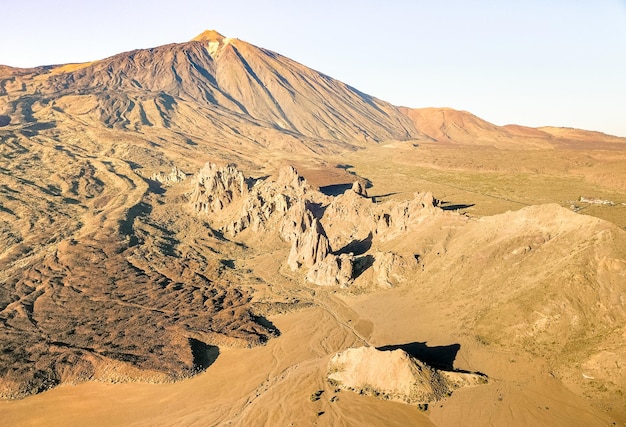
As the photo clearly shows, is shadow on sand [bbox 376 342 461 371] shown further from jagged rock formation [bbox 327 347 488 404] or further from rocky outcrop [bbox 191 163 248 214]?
rocky outcrop [bbox 191 163 248 214]

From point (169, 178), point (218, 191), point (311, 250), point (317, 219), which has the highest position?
point (218, 191)

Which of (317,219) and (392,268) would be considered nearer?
(392,268)

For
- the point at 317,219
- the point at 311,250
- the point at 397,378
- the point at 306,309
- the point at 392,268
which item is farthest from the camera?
the point at 317,219

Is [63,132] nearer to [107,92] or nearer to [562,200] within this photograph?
[107,92]

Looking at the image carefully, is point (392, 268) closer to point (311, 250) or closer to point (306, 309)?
point (306, 309)

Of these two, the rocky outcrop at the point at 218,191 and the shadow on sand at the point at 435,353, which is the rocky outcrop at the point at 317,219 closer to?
the rocky outcrop at the point at 218,191

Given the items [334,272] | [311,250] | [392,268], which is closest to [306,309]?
[334,272]

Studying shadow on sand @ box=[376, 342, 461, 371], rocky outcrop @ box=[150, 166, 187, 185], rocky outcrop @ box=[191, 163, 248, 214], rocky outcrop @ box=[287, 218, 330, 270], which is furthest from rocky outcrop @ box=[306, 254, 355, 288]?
rocky outcrop @ box=[150, 166, 187, 185]

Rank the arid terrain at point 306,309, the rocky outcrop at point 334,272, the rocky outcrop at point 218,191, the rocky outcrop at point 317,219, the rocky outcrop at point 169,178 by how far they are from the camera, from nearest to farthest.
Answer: the arid terrain at point 306,309 < the rocky outcrop at point 334,272 < the rocky outcrop at point 317,219 < the rocky outcrop at point 218,191 < the rocky outcrop at point 169,178

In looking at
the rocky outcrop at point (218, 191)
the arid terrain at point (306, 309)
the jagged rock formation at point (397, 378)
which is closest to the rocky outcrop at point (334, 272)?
the arid terrain at point (306, 309)
